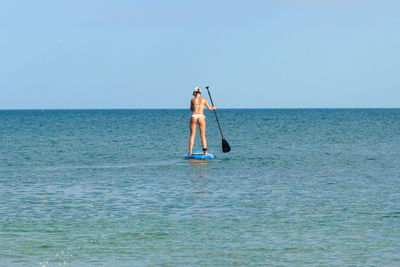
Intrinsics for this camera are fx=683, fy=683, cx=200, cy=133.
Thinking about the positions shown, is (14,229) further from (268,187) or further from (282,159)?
(282,159)

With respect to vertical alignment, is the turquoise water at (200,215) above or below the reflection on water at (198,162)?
below

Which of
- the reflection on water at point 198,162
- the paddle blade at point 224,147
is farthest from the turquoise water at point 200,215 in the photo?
the paddle blade at point 224,147

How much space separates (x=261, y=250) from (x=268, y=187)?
25.1ft

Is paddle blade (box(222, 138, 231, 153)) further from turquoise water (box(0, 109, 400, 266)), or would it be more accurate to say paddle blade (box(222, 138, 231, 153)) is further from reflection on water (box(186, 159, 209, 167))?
turquoise water (box(0, 109, 400, 266))

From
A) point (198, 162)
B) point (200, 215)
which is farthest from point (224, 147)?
point (200, 215)

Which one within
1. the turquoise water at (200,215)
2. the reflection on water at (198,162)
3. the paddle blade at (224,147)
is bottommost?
the turquoise water at (200,215)

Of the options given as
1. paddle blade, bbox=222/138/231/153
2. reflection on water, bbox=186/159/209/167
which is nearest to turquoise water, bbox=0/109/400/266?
reflection on water, bbox=186/159/209/167

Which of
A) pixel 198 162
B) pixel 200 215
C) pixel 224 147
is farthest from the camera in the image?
pixel 224 147

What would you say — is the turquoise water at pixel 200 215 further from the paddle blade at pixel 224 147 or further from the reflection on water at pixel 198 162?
the paddle blade at pixel 224 147

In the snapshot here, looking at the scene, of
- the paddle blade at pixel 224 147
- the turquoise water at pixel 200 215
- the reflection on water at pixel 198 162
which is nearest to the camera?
the turquoise water at pixel 200 215

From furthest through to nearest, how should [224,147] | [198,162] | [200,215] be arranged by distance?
[224,147] < [198,162] < [200,215]

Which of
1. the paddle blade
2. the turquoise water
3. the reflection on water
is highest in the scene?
the paddle blade

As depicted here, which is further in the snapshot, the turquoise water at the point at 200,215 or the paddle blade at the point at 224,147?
the paddle blade at the point at 224,147

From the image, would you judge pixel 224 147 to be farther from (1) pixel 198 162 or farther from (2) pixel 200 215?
(2) pixel 200 215
